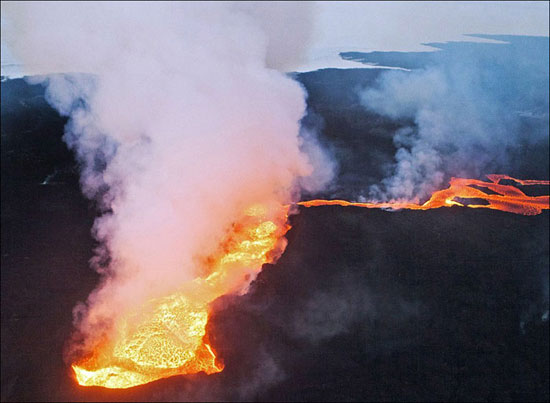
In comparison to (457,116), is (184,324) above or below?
below

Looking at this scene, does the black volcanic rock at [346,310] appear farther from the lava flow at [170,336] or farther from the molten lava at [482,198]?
the molten lava at [482,198]

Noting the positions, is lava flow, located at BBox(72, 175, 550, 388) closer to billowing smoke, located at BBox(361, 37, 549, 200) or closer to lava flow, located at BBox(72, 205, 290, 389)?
lava flow, located at BBox(72, 205, 290, 389)

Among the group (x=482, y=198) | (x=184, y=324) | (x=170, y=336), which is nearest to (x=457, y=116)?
(x=482, y=198)

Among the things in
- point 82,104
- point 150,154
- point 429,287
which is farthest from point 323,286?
point 82,104

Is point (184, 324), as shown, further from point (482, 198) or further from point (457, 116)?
point (457, 116)

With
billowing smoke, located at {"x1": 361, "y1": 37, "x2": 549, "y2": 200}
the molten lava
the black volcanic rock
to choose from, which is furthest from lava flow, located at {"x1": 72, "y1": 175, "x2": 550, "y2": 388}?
billowing smoke, located at {"x1": 361, "y1": 37, "x2": 549, "y2": 200}

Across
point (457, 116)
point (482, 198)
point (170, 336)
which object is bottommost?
point (170, 336)

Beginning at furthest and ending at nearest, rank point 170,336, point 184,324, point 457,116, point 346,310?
1. point 457,116
2. point 346,310
3. point 184,324
4. point 170,336

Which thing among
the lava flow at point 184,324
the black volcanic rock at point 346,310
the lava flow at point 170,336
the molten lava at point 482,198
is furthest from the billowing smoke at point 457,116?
the lava flow at point 170,336
